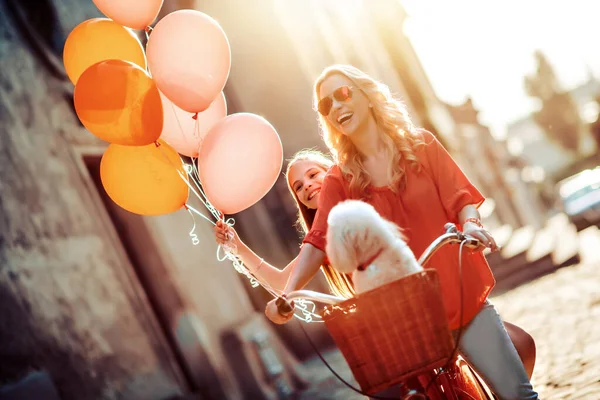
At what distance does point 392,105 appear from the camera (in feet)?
8.85

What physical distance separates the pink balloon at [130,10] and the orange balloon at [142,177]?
0.77 meters

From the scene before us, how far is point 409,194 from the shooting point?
8.34 feet

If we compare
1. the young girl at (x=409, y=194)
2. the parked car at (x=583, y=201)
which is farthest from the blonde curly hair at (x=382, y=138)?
the parked car at (x=583, y=201)

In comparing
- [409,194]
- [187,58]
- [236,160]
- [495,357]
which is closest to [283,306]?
[409,194]

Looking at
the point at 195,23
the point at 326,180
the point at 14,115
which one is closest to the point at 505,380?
the point at 326,180

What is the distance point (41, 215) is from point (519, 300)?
7.30 meters

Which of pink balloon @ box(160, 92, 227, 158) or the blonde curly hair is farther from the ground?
pink balloon @ box(160, 92, 227, 158)

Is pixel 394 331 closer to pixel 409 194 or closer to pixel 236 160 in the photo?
pixel 409 194

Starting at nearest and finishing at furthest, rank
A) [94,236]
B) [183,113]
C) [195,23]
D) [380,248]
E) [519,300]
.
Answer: [380,248] → [195,23] → [183,113] → [94,236] → [519,300]

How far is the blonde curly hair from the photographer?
2561 mm

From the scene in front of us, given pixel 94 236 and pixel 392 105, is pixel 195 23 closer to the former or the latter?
pixel 392 105

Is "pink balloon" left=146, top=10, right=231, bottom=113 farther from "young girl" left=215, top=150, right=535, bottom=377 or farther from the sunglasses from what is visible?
the sunglasses

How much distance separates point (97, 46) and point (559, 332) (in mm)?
5537

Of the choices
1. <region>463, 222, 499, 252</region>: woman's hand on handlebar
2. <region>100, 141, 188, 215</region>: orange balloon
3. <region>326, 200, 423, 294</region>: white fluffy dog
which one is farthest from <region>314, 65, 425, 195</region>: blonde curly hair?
<region>100, 141, 188, 215</region>: orange balloon
